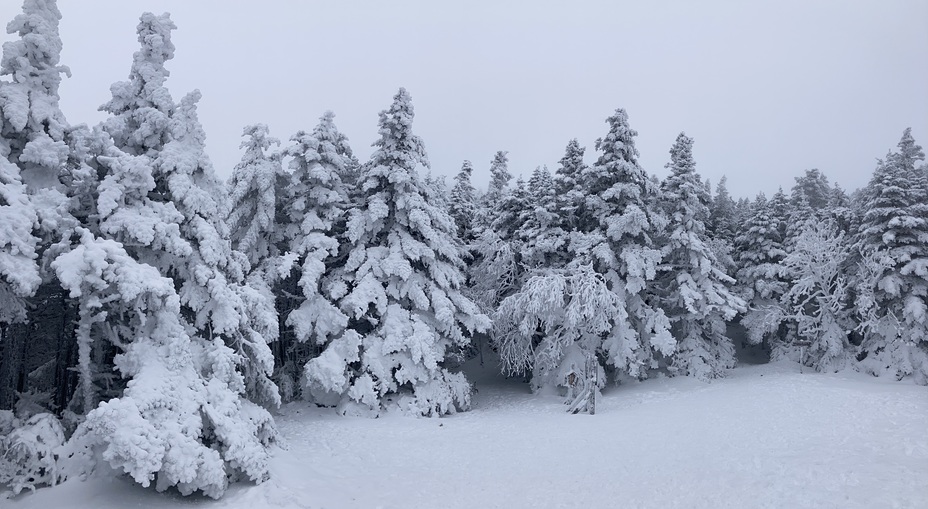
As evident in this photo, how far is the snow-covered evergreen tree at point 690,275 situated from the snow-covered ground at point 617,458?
16.3 feet

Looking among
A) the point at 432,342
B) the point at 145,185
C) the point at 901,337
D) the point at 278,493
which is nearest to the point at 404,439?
the point at 432,342

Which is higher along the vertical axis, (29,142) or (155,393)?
(29,142)

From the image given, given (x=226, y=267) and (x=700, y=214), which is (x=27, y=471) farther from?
(x=700, y=214)

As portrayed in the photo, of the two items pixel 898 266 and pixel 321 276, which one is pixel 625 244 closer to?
pixel 898 266

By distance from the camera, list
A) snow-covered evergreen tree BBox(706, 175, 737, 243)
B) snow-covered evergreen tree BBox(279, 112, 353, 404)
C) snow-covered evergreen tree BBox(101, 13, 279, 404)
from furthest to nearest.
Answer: snow-covered evergreen tree BBox(706, 175, 737, 243) < snow-covered evergreen tree BBox(279, 112, 353, 404) < snow-covered evergreen tree BBox(101, 13, 279, 404)

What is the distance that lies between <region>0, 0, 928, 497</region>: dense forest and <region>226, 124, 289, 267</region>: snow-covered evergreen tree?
9 centimetres

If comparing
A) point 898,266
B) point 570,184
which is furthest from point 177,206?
point 898,266

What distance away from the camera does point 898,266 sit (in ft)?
80.4

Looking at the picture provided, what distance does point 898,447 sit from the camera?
12.7 meters

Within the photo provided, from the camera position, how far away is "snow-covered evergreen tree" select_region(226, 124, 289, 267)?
20.9 metres

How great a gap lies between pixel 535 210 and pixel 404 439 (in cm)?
1337

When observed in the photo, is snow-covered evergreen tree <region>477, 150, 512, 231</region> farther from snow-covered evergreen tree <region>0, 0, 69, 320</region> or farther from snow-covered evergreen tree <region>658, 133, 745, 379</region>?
snow-covered evergreen tree <region>0, 0, 69, 320</region>

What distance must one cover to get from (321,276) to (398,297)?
347 centimetres

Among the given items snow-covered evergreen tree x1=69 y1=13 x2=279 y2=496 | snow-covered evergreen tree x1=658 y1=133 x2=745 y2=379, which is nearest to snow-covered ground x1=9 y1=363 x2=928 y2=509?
snow-covered evergreen tree x1=69 y1=13 x2=279 y2=496
